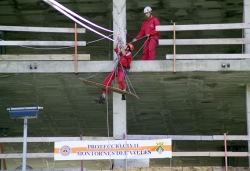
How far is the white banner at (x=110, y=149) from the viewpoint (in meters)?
17.2

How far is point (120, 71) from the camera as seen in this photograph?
18.5 meters

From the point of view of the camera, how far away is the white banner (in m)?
17.2

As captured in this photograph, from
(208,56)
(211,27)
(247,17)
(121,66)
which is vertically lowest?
(121,66)

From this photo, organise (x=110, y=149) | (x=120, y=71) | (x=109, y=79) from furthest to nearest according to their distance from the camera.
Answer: (x=120, y=71)
(x=109, y=79)
(x=110, y=149)

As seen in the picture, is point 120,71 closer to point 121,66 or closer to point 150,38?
point 121,66

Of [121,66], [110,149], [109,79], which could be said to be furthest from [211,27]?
[110,149]

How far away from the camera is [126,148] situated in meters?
17.3

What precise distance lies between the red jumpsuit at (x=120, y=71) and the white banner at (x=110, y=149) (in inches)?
66.3

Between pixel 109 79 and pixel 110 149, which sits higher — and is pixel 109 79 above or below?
above

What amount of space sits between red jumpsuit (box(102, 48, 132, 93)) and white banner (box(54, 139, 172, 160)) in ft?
5.53

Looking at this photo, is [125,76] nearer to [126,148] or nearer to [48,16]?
[126,148]

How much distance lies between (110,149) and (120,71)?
85.4 inches

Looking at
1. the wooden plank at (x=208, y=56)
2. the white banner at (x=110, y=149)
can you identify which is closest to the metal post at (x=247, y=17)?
the wooden plank at (x=208, y=56)

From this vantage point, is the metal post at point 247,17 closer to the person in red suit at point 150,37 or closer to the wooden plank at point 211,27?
the wooden plank at point 211,27
